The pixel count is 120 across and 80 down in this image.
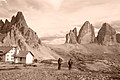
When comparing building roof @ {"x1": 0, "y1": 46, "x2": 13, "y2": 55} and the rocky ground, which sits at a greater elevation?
building roof @ {"x1": 0, "y1": 46, "x2": 13, "y2": 55}

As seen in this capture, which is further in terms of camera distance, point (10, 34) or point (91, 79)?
Answer: point (10, 34)

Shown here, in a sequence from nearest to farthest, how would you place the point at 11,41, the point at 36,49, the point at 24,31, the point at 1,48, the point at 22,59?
the point at 22,59 → the point at 1,48 → the point at 11,41 → the point at 36,49 → the point at 24,31

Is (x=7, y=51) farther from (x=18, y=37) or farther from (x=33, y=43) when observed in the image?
(x=33, y=43)

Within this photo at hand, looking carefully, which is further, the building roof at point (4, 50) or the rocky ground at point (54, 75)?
the building roof at point (4, 50)

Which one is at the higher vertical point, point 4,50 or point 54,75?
point 4,50

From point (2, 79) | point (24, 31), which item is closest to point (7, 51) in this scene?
point (2, 79)

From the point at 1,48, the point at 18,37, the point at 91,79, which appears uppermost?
the point at 18,37

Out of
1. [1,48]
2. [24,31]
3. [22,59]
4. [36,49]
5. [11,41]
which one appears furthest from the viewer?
[24,31]

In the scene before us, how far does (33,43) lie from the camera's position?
188 m

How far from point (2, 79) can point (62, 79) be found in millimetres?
7831

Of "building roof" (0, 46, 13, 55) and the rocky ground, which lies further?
"building roof" (0, 46, 13, 55)

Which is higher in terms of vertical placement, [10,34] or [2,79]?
[10,34]

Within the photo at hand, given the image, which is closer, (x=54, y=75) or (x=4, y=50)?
(x=54, y=75)

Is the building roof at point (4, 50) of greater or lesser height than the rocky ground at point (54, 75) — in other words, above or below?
above
